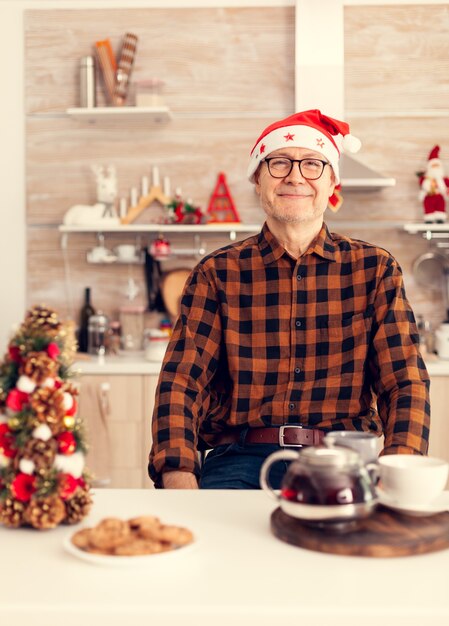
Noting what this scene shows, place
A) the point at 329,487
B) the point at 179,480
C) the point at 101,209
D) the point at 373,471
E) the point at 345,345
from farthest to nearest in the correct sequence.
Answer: the point at 101,209, the point at 345,345, the point at 179,480, the point at 373,471, the point at 329,487

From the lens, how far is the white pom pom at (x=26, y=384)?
3.75 feet

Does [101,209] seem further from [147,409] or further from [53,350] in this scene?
[53,350]

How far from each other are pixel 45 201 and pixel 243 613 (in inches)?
129

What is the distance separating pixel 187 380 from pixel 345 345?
39cm

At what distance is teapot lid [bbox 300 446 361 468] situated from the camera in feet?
3.66

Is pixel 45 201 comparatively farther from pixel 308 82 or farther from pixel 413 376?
pixel 413 376

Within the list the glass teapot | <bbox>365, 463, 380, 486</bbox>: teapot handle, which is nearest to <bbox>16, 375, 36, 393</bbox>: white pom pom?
the glass teapot

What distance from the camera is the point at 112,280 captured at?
3.98m

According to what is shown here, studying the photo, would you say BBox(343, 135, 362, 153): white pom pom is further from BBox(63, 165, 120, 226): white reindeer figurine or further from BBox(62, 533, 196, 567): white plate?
BBox(63, 165, 120, 226): white reindeer figurine

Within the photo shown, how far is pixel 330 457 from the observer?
1.12m

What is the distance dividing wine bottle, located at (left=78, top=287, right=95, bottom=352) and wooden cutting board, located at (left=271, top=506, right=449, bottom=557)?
2741mm

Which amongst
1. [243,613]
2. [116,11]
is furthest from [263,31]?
[243,613]

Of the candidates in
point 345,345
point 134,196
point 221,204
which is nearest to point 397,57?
point 221,204

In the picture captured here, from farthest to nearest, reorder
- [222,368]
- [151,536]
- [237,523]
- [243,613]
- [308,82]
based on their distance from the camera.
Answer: [308,82] → [222,368] → [237,523] → [151,536] → [243,613]
